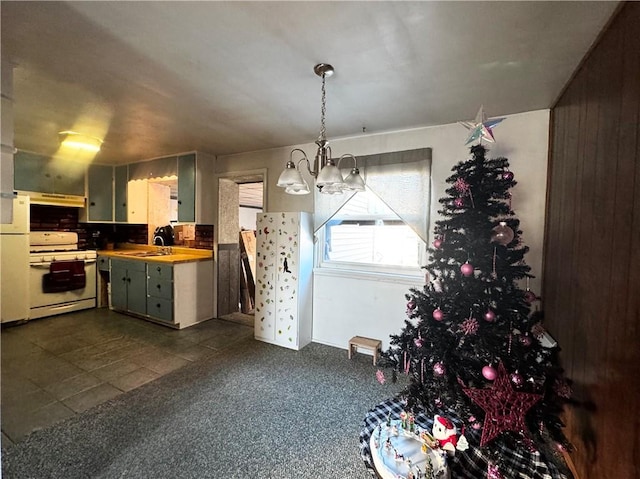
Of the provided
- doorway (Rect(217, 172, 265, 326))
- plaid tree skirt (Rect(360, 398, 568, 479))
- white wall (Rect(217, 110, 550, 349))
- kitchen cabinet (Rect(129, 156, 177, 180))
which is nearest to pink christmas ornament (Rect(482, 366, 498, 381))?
plaid tree skirt (Rect(360, 398, 568, 479))

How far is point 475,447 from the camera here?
1.53 m

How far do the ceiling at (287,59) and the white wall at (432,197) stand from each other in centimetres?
18

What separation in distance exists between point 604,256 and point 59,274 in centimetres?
575

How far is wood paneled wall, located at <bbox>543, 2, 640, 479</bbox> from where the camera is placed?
1117 millimetres

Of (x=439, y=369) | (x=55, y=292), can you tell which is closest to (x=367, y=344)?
Result: (x=439, y=369)

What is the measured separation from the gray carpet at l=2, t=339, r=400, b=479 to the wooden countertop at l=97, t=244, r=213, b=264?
164 cm

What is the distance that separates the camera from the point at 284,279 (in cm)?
326

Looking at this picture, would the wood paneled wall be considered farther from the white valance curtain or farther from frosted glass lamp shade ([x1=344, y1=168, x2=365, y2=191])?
frosted glass lamp shade ([x1=344, y1=168, x2=365, y2=191])

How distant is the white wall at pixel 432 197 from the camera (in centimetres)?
237

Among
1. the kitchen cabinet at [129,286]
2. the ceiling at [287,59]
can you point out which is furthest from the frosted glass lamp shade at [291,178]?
the kitchen cabinet at [129,286]

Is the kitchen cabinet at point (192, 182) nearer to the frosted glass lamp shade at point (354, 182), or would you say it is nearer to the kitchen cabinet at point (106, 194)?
the kitchen cabinet at point (106, 194)

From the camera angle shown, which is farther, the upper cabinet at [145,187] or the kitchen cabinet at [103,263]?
the kitchen cabinet at [103,263]

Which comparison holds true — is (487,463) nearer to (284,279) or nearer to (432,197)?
(432,197)

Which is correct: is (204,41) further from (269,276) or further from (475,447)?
(475,447)
